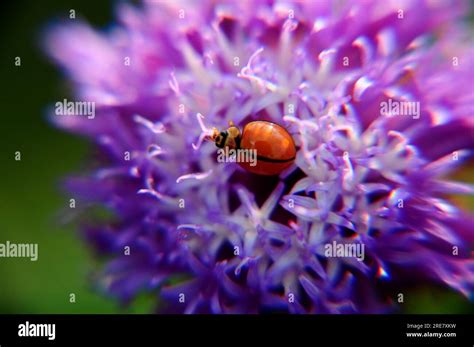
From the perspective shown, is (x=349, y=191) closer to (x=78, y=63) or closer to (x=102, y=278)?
(x=102, y=278)

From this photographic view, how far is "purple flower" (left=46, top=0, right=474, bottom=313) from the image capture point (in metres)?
1.01

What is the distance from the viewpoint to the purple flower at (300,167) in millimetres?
1014

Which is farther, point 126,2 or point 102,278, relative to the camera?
point 126,2

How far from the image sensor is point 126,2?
134 cm

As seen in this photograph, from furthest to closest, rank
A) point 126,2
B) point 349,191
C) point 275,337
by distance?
point 126,2 < point 275,337 < point 349,191

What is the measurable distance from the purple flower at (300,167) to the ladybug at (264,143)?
2cm

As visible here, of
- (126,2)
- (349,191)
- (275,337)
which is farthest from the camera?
(126,2)

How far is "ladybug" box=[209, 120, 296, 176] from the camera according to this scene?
1.00m

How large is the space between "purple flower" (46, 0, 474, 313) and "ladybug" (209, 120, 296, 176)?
23 millimetres

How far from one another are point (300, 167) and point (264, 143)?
7 centimetres

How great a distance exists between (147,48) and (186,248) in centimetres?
41

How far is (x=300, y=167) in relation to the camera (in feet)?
3.34

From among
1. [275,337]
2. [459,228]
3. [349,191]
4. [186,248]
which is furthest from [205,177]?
[459,228]

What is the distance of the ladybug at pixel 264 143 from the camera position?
1.00 meters
